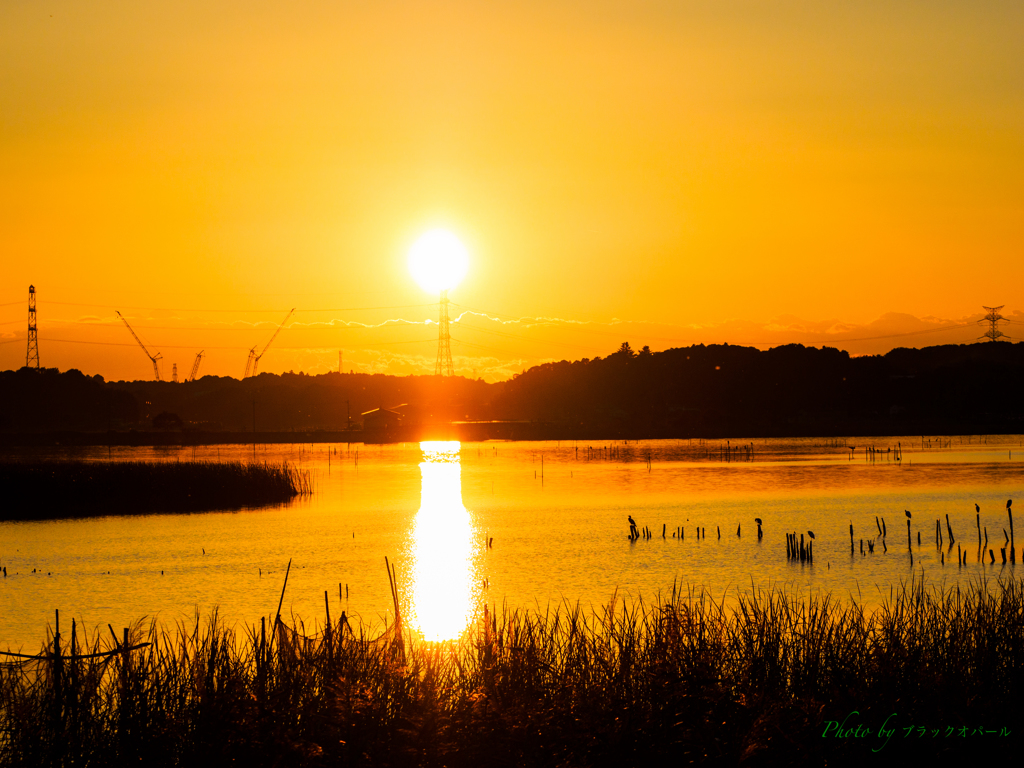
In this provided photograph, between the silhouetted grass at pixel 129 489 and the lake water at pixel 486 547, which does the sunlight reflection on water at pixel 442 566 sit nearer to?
the lake water at pixel 486 547

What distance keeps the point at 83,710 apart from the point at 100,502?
57207mm

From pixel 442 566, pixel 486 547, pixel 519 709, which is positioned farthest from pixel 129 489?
pixel 519 709

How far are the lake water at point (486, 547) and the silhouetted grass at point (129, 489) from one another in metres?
3.51

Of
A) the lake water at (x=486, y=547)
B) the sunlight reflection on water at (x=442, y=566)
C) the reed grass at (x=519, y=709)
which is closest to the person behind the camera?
the reed grass at (x=519, y=709)

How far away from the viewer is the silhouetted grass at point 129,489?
65188mm

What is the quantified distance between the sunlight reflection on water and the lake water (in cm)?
18

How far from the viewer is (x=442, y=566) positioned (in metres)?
45.3

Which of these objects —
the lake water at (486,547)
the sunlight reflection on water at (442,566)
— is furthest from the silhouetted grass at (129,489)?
the sunlight reflection on water at (442,566)

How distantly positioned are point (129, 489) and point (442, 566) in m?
34.3

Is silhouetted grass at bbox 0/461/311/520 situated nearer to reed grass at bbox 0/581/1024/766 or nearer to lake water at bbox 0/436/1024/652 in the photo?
lake water at bbox 0/436/1024/652

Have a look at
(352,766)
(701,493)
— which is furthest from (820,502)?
(352,766)

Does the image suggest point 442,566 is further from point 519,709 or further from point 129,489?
point 129,489

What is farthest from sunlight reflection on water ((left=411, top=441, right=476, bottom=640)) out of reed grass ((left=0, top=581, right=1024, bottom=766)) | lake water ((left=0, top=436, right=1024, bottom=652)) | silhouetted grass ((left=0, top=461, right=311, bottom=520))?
silhouetted grass ((left=0, top=461, right=311, bottom=520))

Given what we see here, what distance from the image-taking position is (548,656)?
1805 centimetres
